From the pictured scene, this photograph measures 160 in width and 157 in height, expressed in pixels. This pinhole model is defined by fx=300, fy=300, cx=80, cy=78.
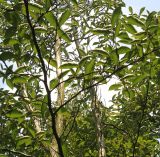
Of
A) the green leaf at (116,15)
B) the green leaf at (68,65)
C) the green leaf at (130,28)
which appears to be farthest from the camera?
the green leaf at (130,28)

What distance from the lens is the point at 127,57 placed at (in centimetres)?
256

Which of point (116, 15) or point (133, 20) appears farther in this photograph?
point (133, 20)

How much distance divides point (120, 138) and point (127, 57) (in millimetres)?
4373

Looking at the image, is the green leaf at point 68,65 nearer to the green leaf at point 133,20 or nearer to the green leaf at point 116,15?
the green leaf at point 116,15

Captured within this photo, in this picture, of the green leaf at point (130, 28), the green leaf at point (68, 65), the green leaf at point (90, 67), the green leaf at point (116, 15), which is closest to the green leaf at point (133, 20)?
the green leaf at point (130, 28)

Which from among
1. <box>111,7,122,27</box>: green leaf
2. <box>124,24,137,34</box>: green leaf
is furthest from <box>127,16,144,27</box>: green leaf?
<box>111,7,122,27</box>: green leaf

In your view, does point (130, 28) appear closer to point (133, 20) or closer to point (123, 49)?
point (133, 20)

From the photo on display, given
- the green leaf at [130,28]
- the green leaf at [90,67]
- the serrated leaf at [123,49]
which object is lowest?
the green leaf at [90,67]

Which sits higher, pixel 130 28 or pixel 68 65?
pixel 130 28

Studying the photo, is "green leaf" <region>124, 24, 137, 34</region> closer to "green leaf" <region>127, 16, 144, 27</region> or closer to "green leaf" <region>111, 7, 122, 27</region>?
"green leaf" <region>127, 16, 144, 27</region>

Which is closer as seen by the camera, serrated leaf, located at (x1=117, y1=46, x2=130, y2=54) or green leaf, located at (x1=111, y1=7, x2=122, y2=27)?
green leaf, located at (x1=111, y1=7, x2=122, y2=27)

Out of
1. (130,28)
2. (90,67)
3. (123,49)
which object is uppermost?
(130,28)

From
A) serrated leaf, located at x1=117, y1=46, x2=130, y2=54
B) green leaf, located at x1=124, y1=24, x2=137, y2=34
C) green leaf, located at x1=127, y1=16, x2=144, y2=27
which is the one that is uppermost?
green leaf, located at x1=127, y1=16, x2=144, y2=27

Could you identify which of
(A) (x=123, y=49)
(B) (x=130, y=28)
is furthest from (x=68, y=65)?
(B) (x=130, y=28)
